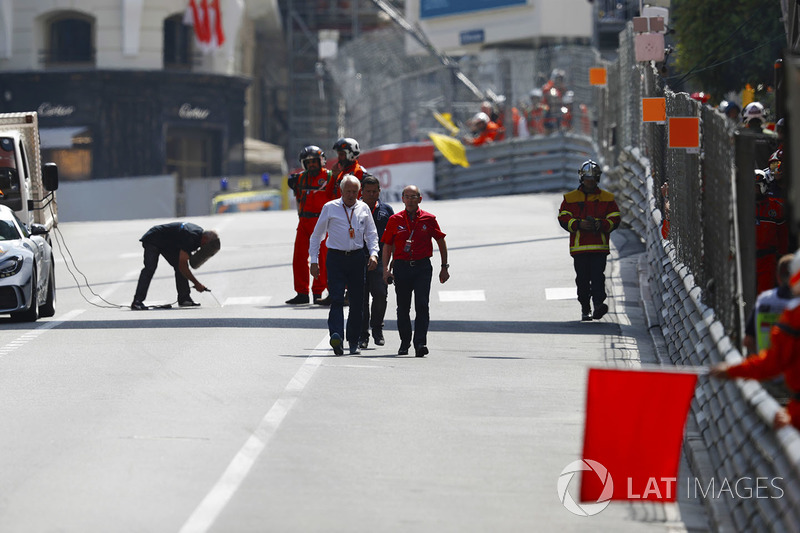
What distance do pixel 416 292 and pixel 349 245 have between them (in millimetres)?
809

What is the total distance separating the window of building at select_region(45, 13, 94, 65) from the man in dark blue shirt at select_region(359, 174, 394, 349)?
46.0 meters

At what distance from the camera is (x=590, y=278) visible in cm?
1800

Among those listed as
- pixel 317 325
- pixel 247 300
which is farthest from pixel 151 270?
pixel 317 325

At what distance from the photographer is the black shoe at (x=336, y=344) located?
14992 mm

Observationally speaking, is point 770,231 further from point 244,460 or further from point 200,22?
point 200,22

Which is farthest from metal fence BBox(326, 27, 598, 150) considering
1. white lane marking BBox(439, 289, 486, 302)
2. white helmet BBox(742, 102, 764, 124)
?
white helmet BBox(742, 102, 764, 124)

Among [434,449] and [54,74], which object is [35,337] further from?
[54,74]

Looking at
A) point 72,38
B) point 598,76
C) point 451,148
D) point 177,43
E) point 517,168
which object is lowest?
point 517,168

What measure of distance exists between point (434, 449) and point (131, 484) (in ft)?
6.71

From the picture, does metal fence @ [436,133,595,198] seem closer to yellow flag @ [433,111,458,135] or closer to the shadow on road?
yellow flag @ [433,111,458,135]

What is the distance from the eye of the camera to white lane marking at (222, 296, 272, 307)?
20.9 meters

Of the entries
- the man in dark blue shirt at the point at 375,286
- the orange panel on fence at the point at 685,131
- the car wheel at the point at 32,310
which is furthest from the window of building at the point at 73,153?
the orange panel on fence at the point at 685,131

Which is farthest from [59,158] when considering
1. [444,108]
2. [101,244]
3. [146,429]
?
[146,429]

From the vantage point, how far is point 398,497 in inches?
351
